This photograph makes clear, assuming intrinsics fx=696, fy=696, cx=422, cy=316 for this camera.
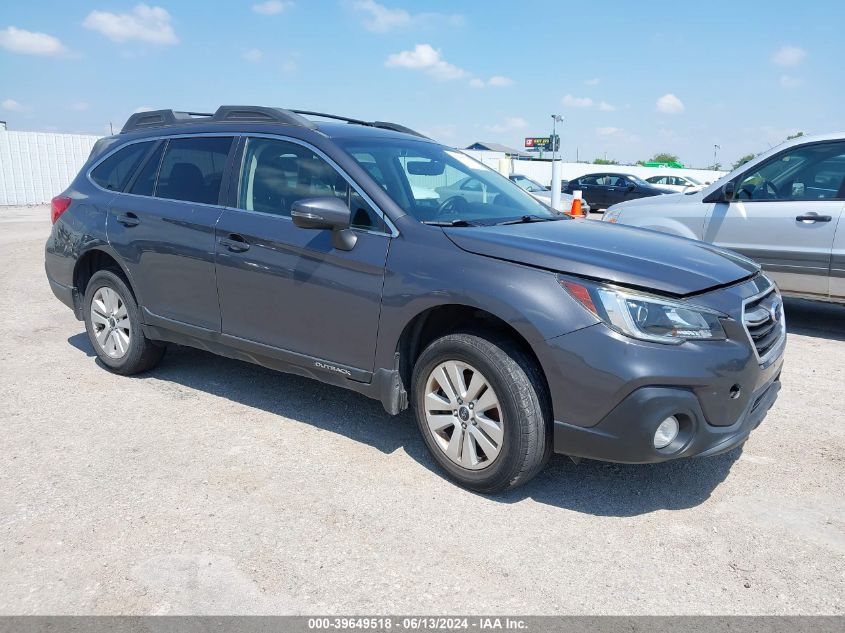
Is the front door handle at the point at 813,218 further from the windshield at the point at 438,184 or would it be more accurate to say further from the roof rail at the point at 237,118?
the roof rail at the point at 237,118

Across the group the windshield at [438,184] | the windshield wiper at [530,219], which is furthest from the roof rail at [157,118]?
the windshield wiper at [530,219]

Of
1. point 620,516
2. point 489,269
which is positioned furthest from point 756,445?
point 489,269

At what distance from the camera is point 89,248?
5.15 m

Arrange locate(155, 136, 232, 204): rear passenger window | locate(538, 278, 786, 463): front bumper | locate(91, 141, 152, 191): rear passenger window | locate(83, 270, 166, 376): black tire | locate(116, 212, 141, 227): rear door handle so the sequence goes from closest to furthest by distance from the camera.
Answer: locate(538, 278, 786, 463): front bumper → locate(155, 136, 232, 204): rear passenger window → locate(116, 212, 141, 227): rear door handle → locate(83, 270, 166, 376): black tire → locate(91, 141, 152, 191): rear passenger window

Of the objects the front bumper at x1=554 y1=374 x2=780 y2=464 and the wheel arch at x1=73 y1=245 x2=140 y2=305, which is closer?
the front bumper at x1=554 y1=374 x2=780 y2=464

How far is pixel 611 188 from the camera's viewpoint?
24266 millimetres

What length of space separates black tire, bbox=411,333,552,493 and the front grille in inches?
40.0

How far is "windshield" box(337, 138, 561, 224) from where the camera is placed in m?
3.87

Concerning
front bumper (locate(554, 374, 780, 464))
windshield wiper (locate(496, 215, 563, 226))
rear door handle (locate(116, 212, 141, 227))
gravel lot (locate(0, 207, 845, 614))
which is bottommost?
gravel lot (locate(0, 207, 845, 614))

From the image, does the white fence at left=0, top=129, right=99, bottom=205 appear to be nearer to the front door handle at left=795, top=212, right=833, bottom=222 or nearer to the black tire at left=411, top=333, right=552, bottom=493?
the front door handle at left=795, top=212, right=833, bottom=222

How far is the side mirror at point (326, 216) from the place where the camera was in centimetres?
359

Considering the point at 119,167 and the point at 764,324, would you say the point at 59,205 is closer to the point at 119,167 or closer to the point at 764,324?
the point at 119,167

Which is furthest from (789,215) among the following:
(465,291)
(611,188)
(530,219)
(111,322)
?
(611,188)

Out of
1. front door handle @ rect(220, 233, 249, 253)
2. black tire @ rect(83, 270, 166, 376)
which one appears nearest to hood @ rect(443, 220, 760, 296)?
front door handle @ rect(220, 233, 249, 253)
